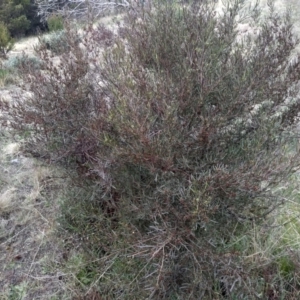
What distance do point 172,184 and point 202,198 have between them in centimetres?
24

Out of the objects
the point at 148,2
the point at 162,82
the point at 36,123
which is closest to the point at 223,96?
the point at 162,82

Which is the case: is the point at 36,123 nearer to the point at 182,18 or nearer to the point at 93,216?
the point at 93,216

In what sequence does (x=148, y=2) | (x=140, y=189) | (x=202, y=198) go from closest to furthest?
(x=202, y=198) → (x=140, y=189) → (x=148, y=2)

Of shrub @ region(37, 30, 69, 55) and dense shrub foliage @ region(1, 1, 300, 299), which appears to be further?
shrub @ region(37, 30, 69, 55)

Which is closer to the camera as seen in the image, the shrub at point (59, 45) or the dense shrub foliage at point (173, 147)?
the dense shrub foliage at point (173, 147)

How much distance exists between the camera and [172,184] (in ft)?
6.98

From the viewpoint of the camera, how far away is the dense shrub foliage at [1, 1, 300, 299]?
2.00 m

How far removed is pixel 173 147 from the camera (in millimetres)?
2102

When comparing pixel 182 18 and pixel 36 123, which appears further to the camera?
pixel 182 18

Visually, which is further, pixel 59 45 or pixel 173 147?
pixel 59 45

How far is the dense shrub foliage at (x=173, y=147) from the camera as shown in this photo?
200 cm

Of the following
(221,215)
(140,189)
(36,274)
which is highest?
(140,189)

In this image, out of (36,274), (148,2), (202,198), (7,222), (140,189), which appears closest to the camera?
(202,198)

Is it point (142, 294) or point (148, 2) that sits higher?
→ point (148, 2)
